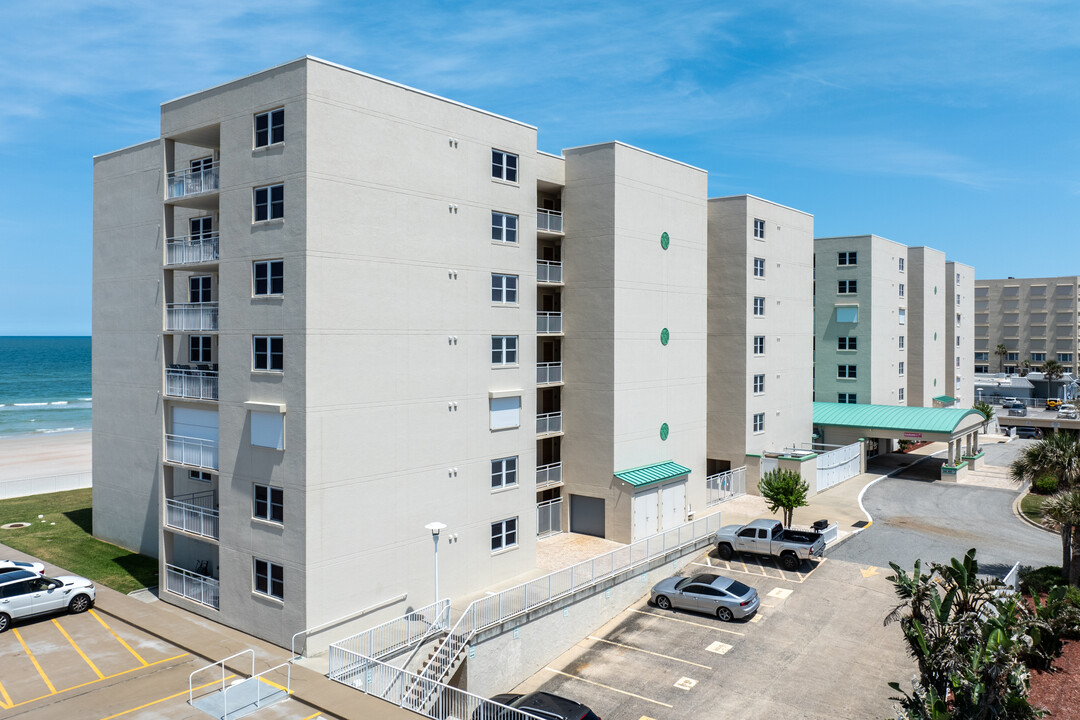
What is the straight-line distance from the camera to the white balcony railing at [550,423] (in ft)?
111

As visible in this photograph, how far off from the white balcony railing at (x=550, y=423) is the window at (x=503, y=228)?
8.76m

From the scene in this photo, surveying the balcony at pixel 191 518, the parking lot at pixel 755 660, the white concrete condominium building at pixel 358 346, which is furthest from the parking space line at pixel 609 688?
the balcony at pixel 191 518

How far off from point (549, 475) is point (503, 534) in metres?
6.36

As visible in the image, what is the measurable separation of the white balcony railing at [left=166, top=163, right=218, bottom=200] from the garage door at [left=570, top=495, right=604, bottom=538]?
19675mm

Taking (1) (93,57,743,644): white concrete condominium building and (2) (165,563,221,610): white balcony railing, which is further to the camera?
(2) (165,563,221,610): white balcony railing

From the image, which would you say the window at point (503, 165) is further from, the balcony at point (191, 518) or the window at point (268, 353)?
the balcony at point (191, 518)

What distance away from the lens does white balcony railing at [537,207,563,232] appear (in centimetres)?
3316

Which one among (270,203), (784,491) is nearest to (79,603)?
(270,203)

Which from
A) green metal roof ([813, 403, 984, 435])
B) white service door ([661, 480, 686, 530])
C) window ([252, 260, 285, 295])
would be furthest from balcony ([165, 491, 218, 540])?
green metal roof ([813, 403, 984, 435])

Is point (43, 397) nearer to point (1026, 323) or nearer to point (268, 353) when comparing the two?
point (268, 353)

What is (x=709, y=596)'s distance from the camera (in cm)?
2742

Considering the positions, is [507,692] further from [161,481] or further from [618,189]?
[618,189]

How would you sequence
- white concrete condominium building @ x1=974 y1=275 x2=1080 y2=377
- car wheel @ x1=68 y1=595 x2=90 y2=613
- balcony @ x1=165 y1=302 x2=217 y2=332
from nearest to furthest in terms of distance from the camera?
car wheel @ x1=68 y1=595 x2=90 y2=613
balcony @ x1=165 y1=302 x2=217 y2=332
white concrete condominium building @ x1=974 y1=275 x2=1080 y2=377

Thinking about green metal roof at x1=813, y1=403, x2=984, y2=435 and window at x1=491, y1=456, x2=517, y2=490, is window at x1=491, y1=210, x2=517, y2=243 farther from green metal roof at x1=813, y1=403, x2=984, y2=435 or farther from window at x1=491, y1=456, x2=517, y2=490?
green metal roof at x1=813, y1=403, x2=984, y2=435
